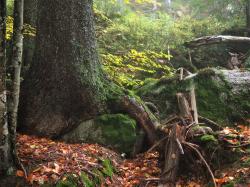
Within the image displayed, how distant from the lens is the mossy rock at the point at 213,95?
27.0 feet

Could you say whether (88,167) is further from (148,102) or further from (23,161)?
(148,102)

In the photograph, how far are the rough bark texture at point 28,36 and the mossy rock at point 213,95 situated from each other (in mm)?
2978

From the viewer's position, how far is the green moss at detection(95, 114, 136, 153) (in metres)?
6.77

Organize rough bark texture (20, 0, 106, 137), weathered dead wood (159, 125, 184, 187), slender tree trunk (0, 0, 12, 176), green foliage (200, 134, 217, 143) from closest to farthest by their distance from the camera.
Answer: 1. slender tree trunk (0, 0, 12, 176)
2. weathered dead wood (159, 125, 184, 187)
3. green foliage (200, 134, 217, 143)
4. rough bark texture (20, 0, 106, 137)

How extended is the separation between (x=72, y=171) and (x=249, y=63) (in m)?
8.31

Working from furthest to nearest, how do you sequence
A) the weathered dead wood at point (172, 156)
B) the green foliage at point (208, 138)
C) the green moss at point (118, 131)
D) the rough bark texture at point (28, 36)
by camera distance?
the rough bark texture at point (28, 36) → the green moss at point (118, 131) → the green foliage at point (208, 138) → the weathered dead wood at point (172, 156)

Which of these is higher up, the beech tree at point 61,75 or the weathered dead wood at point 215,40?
the weathered dead wood at point 215,40

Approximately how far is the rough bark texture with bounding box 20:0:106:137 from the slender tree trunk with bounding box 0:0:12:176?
5.84 feet

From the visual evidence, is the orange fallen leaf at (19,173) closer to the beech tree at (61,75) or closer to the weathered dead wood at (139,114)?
the beech tree at (61,75)

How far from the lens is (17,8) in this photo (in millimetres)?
4984

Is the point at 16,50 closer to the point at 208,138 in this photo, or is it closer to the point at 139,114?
the point at 139,114

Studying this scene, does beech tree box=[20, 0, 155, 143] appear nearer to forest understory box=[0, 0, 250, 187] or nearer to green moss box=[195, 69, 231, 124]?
forest understory box=[0, 0, 250, 187]

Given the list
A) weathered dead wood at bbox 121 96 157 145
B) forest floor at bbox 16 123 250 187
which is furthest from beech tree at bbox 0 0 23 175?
weathered dead wood at bbox 121 96 157 145

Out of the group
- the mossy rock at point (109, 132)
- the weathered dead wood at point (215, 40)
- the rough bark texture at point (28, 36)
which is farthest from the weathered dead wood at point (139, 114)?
the weathered dead wood at point (215, 40)
